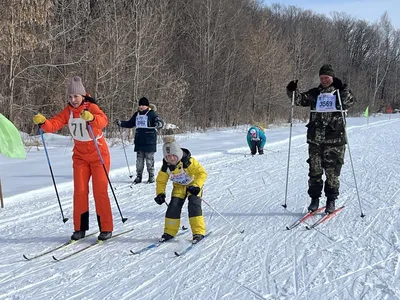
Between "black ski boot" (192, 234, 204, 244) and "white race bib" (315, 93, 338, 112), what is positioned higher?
"white race bib" (315, 93, 338, 112)

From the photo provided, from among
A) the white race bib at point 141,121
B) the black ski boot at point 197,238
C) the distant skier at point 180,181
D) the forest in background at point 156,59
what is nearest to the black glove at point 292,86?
the distant skier at point 180,181

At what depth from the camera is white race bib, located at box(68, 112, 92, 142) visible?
523cm

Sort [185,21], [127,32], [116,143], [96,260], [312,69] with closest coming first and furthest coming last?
[96,260] → [116,143] → [127,32] → [185,21] → [312,69]

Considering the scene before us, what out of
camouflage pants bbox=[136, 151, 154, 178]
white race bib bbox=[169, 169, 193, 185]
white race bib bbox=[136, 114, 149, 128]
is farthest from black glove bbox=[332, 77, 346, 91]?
camouflage pants bbox=[136, 151, 154, 178]

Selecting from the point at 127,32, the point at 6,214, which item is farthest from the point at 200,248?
the point at 127,32

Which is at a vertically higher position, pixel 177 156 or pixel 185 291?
pixel 177 156

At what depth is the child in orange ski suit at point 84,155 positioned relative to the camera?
5230 mm

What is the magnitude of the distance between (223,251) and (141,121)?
5.21 meters

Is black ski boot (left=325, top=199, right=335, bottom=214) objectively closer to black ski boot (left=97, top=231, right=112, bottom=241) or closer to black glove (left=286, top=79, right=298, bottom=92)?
black glove (left=286, top=79, right=298, bottom=92)

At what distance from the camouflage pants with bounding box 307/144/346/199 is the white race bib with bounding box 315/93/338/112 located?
0.53m

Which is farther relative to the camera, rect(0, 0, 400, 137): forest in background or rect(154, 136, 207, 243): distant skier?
rect(0, 0, 400, 137): forest in background

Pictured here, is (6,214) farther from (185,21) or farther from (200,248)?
(185,21)

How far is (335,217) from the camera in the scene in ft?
20.7

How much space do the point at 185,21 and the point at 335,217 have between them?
89.3 feet
